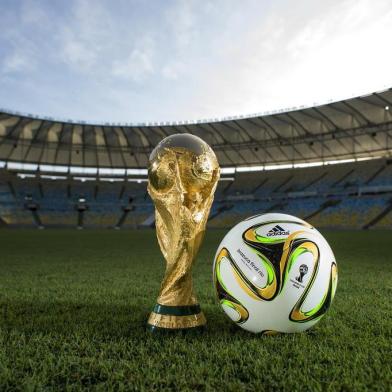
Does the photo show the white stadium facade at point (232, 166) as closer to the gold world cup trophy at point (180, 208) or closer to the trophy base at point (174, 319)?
the gold world cup trophy at point (180, 208)

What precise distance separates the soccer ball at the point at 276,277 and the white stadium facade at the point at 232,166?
29.5m

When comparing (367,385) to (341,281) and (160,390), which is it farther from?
(341,281)

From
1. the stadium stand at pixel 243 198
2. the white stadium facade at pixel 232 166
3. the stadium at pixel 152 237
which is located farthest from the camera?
the stadium stand at pixel 243 198

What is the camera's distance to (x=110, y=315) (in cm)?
343

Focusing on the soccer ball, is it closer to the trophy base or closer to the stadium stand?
the trophy base

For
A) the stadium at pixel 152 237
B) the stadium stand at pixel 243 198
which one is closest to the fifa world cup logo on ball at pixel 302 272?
the stadium at pixel 152 237

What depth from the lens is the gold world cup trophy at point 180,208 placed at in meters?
2.83

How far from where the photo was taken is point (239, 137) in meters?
39.9

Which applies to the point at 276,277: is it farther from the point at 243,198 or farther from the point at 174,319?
the point at 243,198

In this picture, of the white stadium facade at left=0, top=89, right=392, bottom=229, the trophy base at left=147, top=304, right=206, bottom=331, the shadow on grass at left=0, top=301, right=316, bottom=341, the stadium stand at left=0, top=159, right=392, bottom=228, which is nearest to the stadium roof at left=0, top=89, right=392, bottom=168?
the white stadium facade at left=0, top=89, right=392, bottom=229

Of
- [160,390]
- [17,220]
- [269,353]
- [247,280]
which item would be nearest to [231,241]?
[247,280]

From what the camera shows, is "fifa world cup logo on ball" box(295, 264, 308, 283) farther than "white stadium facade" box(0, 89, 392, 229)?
No

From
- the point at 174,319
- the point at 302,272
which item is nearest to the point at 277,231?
the point at 302,272

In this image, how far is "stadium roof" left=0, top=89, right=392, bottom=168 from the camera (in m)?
33.3
